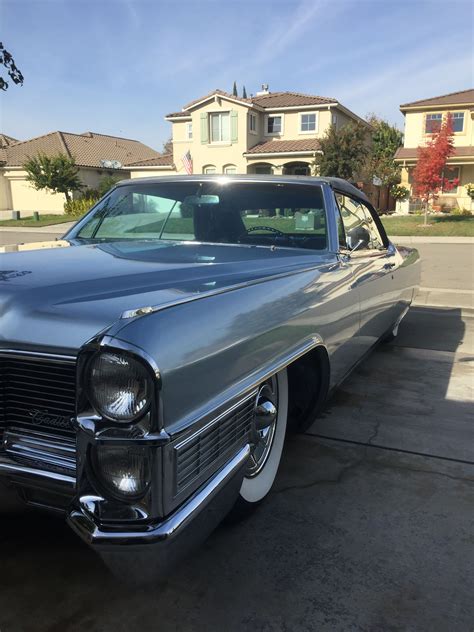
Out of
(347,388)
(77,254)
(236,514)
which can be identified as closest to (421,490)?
(236,514)

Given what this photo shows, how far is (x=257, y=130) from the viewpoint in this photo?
97.8ft

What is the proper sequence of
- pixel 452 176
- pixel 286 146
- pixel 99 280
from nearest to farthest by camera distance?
1. pixel 99 280
2. pixel 452 176
3. pixel 286 146

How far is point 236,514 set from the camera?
2.22 metres

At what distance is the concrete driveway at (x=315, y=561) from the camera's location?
5.99 ft

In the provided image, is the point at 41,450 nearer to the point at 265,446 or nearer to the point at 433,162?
the point at 265,446

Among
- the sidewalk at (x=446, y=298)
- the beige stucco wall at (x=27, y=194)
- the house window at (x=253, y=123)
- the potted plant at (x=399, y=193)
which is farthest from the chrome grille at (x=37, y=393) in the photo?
the beige stucco wall at (x=27, y=194)

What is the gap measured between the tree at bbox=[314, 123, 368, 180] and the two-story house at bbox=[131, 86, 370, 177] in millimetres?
2259

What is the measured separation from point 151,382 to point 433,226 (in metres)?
21.2

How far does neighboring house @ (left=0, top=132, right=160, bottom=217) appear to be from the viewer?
114 feet

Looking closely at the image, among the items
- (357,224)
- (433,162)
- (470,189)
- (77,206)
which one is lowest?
(357,224)

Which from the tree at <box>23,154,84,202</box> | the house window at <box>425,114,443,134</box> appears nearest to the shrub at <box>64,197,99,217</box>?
the tree at <box>23,154,84,202</box>

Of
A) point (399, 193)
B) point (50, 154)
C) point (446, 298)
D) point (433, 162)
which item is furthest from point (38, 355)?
point (50, 154)

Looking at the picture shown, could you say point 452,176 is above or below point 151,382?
above

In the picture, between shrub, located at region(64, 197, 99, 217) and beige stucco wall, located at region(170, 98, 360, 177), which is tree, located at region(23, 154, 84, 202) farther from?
beige stucco wall, located at region(170, 98, 360, 177)
